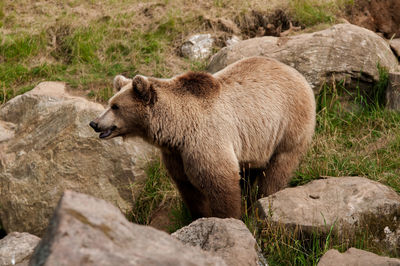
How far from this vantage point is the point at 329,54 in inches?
304

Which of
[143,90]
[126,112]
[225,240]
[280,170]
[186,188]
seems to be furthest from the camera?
[280,170]

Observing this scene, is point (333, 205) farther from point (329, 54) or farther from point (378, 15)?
point (378, 15)

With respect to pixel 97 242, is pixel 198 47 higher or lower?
lower

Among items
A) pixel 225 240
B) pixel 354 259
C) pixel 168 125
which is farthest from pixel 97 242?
pixel 168 125

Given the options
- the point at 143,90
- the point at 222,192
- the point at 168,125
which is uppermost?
the point at 143,90

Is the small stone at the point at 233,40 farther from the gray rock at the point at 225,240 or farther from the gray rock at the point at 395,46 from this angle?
the gray rock at the point at 225,240

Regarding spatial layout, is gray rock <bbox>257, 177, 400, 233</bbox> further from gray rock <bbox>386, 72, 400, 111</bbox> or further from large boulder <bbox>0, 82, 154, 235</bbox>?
large boulder <bbox>0, 82, 154, 235</bbox>

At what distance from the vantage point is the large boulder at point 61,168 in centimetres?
688

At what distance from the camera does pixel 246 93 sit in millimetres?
5785

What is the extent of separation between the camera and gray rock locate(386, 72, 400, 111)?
7371 mm

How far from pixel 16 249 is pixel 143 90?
2.10 metres

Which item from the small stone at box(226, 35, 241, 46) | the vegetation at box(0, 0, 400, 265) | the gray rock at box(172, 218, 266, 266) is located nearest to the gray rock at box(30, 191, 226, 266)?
the gray rock at box(172, 218, 266, 266)

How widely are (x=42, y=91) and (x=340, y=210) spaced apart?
5.76m

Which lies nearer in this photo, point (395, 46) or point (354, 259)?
point (354, 259)
